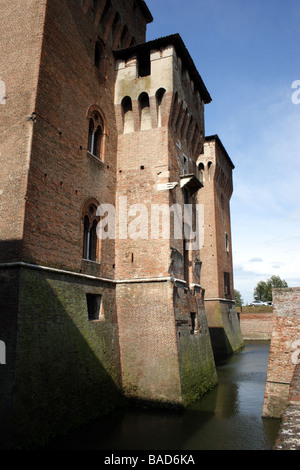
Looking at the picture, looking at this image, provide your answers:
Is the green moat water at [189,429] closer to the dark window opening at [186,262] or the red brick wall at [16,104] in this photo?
the dark window opening at [186,262]

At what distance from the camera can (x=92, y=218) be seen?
40.0 feet

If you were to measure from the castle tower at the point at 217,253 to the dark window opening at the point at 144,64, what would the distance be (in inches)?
435

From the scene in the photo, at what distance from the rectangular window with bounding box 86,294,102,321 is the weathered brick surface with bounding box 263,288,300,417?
5706 millimetres

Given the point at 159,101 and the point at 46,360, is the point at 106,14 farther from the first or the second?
the point at 46,360

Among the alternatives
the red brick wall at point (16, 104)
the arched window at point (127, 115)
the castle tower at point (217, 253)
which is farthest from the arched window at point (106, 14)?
the castle tower at point (217, 253)

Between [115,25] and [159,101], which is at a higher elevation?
[115,25]

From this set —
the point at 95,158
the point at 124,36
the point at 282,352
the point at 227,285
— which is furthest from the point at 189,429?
the point at 227,285

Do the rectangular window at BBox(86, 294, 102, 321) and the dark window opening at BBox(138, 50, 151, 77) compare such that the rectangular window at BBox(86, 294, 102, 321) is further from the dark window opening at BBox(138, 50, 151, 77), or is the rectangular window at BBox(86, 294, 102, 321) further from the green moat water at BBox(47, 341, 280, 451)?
the dark window opening at BBox(138, 50, 151, 77)

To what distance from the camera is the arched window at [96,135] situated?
1284 centimetres

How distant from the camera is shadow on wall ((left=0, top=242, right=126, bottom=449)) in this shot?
7750 mm

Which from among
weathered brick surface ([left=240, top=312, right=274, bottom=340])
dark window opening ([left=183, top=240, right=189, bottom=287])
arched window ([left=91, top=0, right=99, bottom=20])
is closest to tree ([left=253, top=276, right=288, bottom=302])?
weathered brick surface ([left=240, top=312, right=274, bottom=340])

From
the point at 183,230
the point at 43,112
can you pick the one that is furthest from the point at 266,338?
the point at 43,112

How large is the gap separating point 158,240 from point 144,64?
8.29 metres

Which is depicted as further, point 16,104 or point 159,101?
point 159,101
